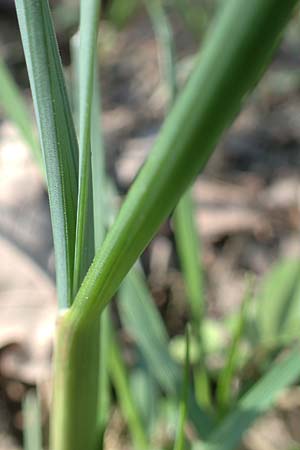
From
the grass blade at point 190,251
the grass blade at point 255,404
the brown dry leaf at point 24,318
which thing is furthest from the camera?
the brown dry leaf at point 24,318

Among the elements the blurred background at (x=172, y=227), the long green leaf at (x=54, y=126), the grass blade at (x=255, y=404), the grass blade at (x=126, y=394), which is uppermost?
the long green leaf at (x=54, y=126)

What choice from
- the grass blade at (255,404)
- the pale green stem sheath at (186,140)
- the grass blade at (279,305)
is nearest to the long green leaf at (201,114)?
the pale green stem sheath at (186,140)

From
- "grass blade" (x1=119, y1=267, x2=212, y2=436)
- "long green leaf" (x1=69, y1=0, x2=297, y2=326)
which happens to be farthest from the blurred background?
"long green leaf" (x1=69, y1=0, x2=297, y2=326)

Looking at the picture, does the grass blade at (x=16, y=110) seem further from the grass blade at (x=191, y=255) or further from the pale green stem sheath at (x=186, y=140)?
the pale green stem sheath at (x=186, y=140)

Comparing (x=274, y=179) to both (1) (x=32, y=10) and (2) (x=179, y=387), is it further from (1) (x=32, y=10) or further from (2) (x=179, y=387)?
(1) (x=32, y=10)

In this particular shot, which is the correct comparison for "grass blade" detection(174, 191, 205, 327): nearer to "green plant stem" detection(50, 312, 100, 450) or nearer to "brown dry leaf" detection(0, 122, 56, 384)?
"brown dry leaf" detection(0, 122, 56, 384)

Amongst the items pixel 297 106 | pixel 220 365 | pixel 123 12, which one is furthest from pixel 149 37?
pixel 220 365
